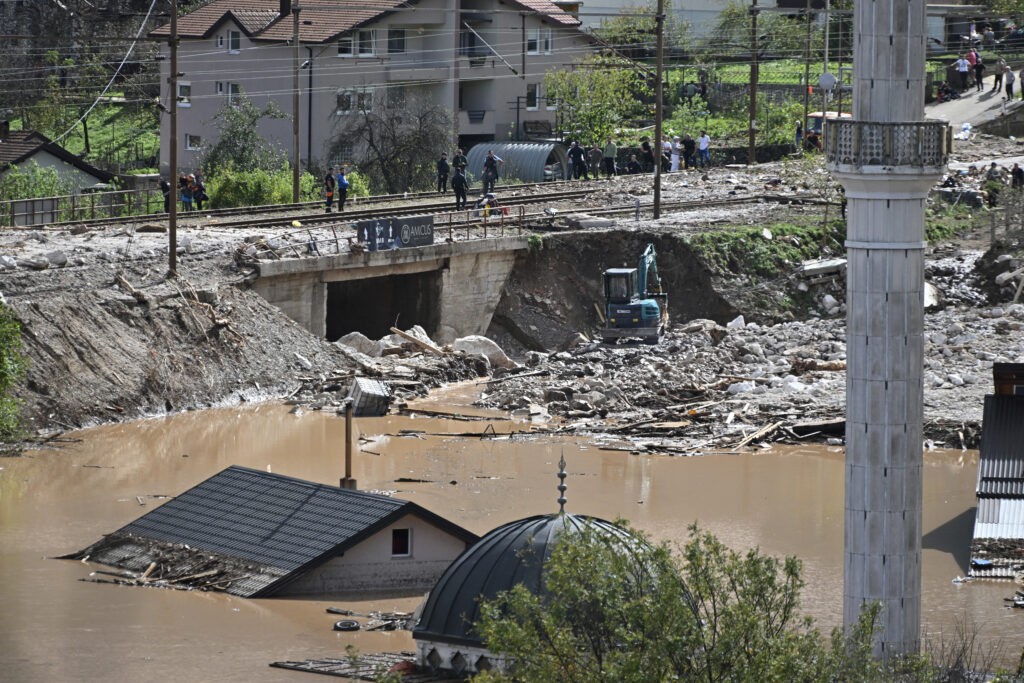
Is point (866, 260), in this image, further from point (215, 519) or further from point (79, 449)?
point (79, 449)

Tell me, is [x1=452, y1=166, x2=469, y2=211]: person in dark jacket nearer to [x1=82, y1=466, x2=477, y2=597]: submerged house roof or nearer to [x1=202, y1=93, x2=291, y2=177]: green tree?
[x1=202, y1=93, x2=291, y2=177]: green tree

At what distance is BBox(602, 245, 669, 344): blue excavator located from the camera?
4356 cm

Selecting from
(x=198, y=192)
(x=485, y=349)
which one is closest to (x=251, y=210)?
(x=198, y=192)

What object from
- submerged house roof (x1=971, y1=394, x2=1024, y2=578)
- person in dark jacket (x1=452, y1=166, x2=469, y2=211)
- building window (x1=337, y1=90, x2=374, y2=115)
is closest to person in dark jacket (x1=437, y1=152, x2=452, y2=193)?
person in dark jacket (x1=452, y1=166, x2=469, y2=211)

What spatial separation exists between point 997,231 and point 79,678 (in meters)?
39.4

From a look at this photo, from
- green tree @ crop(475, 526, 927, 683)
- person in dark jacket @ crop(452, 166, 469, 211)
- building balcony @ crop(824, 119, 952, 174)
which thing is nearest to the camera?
green tree @ crop(475, 526, 927, 683)

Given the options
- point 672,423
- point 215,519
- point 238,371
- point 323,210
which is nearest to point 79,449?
point 238,371

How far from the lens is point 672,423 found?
1467 inches

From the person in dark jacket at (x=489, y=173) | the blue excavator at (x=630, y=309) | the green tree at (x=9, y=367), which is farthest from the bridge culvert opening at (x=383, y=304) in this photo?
the green tree at (x=9, y=367)

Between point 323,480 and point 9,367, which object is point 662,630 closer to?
point 323,480

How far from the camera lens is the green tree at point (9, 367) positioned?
107 ft

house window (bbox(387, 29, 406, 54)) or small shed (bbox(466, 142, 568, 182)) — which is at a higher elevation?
house window (bbox(387, 29, 406, 54))

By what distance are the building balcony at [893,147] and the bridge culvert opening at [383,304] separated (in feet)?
92.1

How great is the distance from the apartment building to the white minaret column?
138ft
